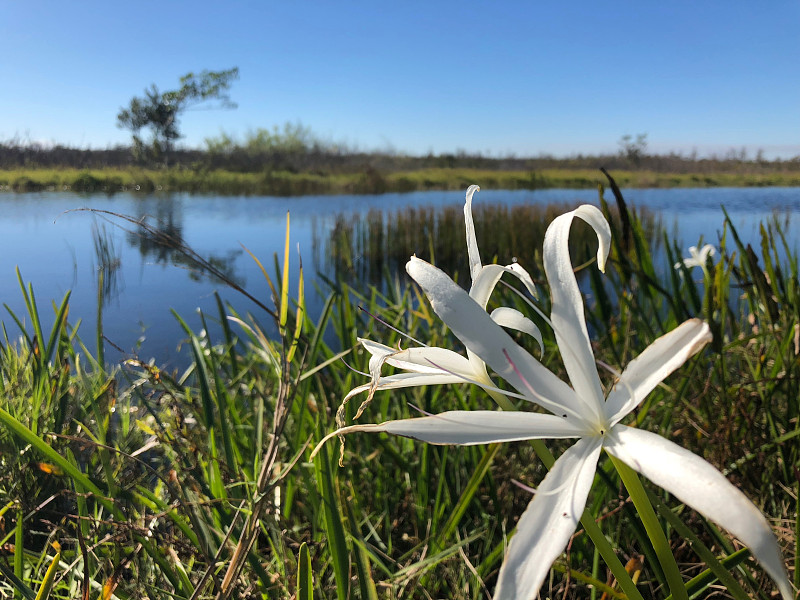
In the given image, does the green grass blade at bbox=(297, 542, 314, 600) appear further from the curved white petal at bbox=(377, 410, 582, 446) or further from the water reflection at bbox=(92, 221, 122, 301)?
the water reflection at bbox=(92, 221, 122, 301)

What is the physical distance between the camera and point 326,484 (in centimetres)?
62

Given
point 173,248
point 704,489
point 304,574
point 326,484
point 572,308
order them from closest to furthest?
point 704,489 → point 572,308 → point 304,574 → point 326,484 → point 173,248

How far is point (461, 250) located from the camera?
10469 millimetres

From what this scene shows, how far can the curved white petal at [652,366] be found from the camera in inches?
13.8

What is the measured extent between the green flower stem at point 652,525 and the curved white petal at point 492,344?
5 centimetres

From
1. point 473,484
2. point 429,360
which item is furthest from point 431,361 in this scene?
point 473,484

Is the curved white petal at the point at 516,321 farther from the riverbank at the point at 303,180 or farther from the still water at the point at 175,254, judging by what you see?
the riverbank at the point at 303,180

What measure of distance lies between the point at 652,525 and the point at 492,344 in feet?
0.56

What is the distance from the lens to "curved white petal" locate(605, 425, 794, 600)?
253 mm

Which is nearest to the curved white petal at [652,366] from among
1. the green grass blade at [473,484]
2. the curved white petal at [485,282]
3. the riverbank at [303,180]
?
the curved white petal at [485,282]

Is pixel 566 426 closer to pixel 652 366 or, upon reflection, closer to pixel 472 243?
pixel 652 366

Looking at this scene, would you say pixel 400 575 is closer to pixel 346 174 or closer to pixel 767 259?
pixel 767 259

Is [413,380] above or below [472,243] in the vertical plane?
below

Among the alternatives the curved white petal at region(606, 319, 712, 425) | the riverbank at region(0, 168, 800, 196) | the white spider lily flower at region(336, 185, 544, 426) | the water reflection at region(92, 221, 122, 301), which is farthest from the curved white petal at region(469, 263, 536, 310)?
the riverbank at region(0, 168, 800, 196)
